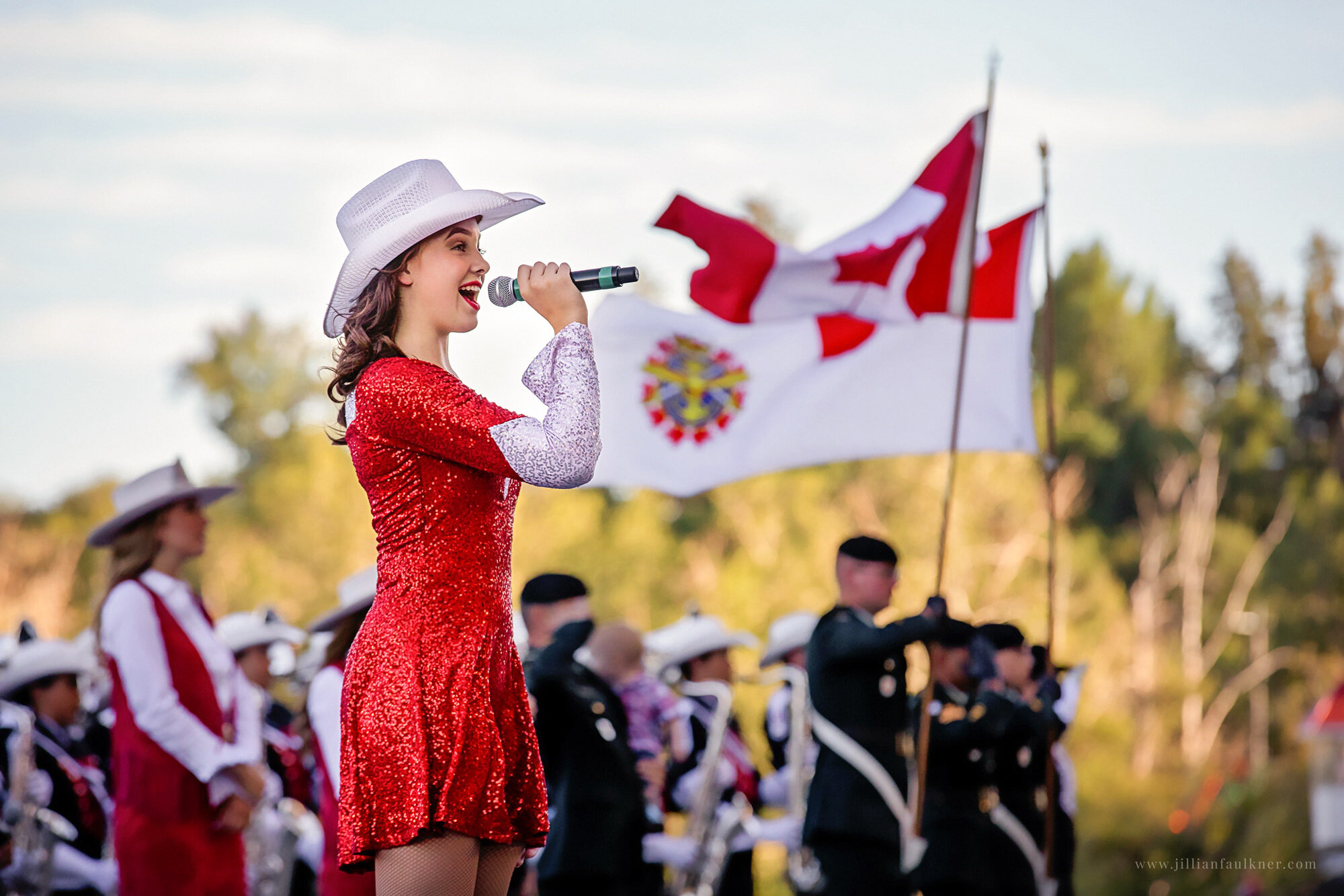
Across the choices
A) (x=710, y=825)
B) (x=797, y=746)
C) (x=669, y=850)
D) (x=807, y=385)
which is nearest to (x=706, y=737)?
(x=710, y=825)

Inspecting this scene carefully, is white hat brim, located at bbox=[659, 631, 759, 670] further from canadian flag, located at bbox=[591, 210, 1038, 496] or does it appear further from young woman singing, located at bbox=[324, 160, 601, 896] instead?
young woman singing, located at bbox=[324, 160, 601, 896]

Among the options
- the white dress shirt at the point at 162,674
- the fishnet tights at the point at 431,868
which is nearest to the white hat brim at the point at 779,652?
→ the white dress shirt at the point at 162,674

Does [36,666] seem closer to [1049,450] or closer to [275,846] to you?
[275,846]

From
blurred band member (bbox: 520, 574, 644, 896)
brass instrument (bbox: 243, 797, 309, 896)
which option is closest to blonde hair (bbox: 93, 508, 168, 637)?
blurred band member (bbox: 520, 574, 644, 896)

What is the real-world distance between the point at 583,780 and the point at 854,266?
2.70m

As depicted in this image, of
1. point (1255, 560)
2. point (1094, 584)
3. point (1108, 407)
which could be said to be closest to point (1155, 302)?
point (1108, 407)

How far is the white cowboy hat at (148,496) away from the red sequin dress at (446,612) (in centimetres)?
320

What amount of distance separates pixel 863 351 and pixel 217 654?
3831 mm

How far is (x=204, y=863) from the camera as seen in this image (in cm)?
585

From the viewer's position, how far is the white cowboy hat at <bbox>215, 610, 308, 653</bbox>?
33.5 ft

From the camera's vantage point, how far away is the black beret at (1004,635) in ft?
31.2

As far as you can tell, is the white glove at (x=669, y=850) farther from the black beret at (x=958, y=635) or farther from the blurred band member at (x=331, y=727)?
the blurred band member at (x=331, y=727)

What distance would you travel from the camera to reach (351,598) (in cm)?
686

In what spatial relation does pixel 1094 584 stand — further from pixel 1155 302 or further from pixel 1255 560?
pixel 1155 302
